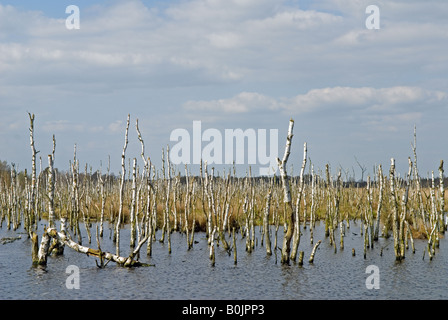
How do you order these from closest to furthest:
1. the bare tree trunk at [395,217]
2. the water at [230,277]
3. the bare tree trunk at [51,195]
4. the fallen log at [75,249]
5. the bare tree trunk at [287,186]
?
the water at [230,277] → the bare tree trunk at [287,186] → the fallen log at [75,249] → the bare tree trunk at [395,217] → the bare tree trunk at [51,195]

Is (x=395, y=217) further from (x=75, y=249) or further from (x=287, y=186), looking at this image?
(x=75, y=249)

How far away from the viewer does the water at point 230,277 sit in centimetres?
1304

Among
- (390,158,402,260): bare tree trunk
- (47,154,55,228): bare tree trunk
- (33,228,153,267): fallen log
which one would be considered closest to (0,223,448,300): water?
(33,228,153,267): fallen log

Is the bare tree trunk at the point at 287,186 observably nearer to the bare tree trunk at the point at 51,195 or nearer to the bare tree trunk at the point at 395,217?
the bare tree trunk at the point at 395,217

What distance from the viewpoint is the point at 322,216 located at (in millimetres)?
34000

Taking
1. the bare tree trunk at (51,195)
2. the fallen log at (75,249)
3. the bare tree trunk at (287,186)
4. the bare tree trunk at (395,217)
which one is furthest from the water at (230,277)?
the bare tree trunk at (51,195)

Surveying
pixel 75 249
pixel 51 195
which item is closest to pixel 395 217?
pixel 75 249

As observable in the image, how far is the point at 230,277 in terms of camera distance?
15.1 meters

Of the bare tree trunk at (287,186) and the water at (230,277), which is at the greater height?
the bare tree trunk at (287,186)
